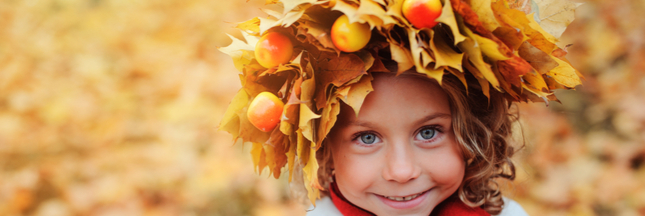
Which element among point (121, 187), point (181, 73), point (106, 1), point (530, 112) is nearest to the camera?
point (121, 187)

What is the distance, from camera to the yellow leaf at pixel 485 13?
32.6 inches

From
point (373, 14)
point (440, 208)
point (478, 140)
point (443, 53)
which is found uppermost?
point (373, 14)

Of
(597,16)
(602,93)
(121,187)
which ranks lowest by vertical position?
(602,93)

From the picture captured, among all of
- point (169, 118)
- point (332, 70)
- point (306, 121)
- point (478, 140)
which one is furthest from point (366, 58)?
point (169, 118)

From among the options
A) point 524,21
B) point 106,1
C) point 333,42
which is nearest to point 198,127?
point 106,1

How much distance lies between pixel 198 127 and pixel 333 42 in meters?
1.62

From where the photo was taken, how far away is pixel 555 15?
986 millimetres

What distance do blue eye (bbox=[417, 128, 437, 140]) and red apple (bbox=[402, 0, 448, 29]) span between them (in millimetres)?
267

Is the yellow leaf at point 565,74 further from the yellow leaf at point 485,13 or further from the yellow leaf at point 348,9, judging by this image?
the yellow leaf at point 348,9

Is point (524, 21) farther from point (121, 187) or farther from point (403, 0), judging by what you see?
point (121, 187)

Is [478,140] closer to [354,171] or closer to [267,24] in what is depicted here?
[354,171]

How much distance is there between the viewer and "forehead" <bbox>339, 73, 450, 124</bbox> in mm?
946

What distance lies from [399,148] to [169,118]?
173 centimetres

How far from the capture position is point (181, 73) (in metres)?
2.53
